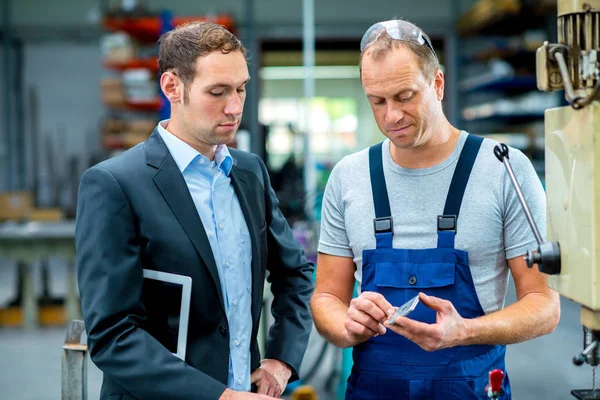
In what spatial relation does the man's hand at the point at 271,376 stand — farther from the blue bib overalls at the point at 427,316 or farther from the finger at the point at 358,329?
the finger at the point at 358,329

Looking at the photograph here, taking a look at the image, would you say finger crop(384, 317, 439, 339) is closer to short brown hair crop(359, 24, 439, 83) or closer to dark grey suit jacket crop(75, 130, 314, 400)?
dark grey suit jacket crop(75, 130, 314, 400)

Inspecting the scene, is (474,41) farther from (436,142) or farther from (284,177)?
(436,142)

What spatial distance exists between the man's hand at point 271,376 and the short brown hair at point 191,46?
633 millimetres

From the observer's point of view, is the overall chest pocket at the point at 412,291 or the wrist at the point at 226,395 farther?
the overall chest pocket at the point at 412,291

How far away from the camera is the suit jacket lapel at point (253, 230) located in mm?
1528

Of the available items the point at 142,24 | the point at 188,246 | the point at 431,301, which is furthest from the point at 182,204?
the point at 142,24

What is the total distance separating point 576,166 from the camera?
39.5 inches

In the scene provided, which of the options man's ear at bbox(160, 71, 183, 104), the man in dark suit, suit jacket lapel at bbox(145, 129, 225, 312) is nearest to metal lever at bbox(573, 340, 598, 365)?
the man in dark suit

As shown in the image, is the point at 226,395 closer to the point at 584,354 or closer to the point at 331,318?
the point at 331,318

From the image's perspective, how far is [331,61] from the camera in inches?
492

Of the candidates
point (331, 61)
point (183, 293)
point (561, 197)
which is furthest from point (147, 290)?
point (331, 61)

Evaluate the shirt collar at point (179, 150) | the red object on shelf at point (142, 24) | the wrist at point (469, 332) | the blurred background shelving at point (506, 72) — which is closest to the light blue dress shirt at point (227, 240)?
the shirt collar at point (179, 150)

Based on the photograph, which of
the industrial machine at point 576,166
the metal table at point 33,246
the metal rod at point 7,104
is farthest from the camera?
the metal rod at point 7,104

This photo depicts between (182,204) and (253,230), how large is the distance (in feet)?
0.65
